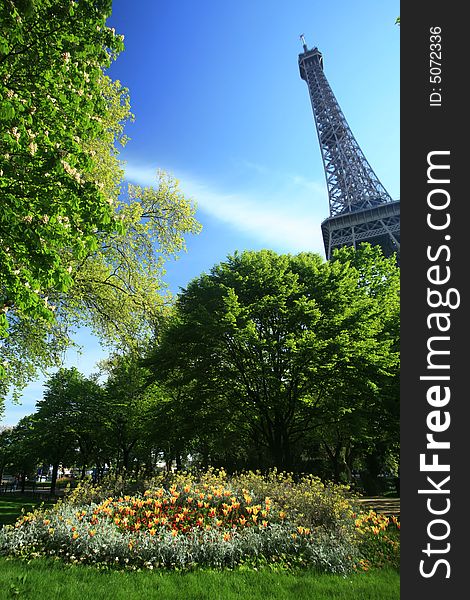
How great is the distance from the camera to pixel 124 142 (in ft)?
53.4

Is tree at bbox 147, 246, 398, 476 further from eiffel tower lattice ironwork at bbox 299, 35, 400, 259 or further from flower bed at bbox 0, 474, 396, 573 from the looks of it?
eiffel tower lattice ironwork at bbox 299, 35, 400, 259

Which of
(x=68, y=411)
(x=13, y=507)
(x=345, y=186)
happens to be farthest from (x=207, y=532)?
(x=345, y=186)

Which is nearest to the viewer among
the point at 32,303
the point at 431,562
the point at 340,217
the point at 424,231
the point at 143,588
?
the point at 431,562

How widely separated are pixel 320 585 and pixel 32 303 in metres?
6.45

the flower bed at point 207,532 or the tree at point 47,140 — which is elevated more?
the tree at point 47,140

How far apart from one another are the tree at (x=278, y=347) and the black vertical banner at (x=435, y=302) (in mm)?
13068

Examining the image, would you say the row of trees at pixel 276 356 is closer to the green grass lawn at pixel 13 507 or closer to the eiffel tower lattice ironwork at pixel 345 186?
the green grass lawn at pixel 13 507

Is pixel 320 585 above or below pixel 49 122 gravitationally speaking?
below

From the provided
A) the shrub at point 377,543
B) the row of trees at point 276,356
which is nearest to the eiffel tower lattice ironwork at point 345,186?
the row of trees at point 276,356

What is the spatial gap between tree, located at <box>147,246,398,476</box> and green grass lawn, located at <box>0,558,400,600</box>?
1101 centimetres

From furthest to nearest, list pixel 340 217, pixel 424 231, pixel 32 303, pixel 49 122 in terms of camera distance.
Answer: pixel 340 217 → pixel 49 122 → pixel 32 303 → pixel 424 231

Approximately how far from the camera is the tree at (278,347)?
59.0 ft

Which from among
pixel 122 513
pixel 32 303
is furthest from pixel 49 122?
pixel 122 513

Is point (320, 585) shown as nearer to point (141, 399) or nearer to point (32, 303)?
point (32, 303)
